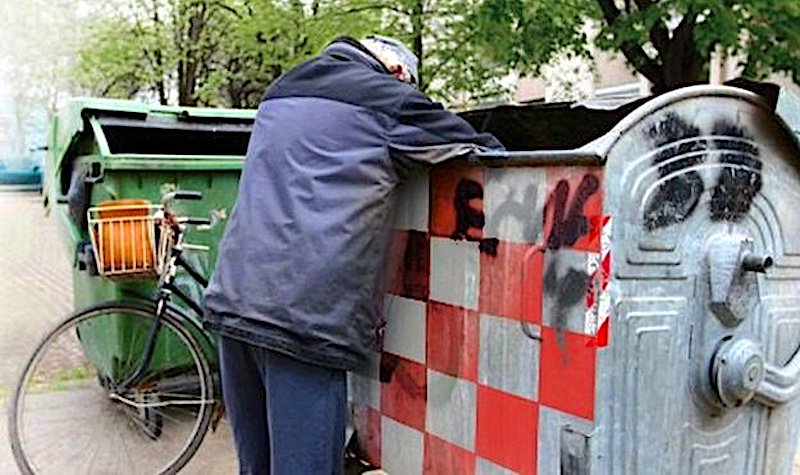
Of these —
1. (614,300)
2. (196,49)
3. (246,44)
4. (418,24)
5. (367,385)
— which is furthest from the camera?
(196,49)

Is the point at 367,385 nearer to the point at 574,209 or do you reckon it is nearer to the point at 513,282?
the point at 513,282

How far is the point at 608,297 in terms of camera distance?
2098mm

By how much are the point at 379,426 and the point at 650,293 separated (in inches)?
46.4

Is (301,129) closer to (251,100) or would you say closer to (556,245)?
(556,245)

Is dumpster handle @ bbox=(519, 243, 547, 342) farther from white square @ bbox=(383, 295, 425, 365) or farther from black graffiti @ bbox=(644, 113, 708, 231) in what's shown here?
white square @ bbox=(383, 295, 425, 365)

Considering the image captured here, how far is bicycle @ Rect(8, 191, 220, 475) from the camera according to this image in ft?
12.4

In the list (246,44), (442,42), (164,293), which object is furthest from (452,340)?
(246,44)

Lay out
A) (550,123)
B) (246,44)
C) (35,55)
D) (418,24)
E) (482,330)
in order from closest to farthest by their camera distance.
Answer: (482,330) < (550,123) < (418,24) < (246,44) < (35,55)

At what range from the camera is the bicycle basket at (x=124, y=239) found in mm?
3766

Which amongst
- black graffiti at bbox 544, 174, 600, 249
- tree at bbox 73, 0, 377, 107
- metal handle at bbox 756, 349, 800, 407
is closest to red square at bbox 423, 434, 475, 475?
black graffiti at bbox 544, 174, 600, 249

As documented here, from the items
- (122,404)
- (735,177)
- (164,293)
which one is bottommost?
(122,404)

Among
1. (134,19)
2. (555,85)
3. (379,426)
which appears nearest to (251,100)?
(134,19)

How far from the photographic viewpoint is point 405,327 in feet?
9.09

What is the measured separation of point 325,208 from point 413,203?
40 cm
